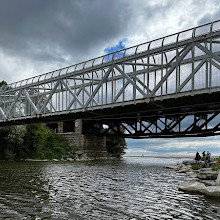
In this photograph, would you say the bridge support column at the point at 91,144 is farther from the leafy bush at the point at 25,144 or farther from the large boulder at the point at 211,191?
the large boulder at the point at 211,191

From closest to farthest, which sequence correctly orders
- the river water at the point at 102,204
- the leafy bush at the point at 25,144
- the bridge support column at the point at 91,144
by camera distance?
the river water at the point at 102,204, the leafy bush at the point at 25,144, the bridge support column at the point at 91,144

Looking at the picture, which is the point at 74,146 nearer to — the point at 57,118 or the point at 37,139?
the point at 37,139

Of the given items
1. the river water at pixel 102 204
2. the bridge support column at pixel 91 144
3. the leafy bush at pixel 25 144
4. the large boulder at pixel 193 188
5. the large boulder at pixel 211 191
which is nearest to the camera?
the river water at pixel 102 204

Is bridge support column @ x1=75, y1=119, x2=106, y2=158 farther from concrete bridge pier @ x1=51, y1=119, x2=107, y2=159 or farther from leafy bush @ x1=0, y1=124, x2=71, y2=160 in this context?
leafy bush @ x1=0, y1=124, x2=71, y2=160

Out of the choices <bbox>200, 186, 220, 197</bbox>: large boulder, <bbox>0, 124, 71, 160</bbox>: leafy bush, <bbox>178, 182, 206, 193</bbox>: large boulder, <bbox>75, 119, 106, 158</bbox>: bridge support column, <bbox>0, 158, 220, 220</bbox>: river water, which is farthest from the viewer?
<bbox>75, 119, 106, 158</bbox>: bridge support column

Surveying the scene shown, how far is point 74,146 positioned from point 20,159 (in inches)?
597

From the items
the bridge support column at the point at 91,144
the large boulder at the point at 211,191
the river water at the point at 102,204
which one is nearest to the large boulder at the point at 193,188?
the large boulder at the point at 211,191

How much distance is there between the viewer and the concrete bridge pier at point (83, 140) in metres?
63.5

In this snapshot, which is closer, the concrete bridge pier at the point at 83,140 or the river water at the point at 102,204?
the river water at the point at 102,204

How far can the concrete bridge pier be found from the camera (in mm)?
63500

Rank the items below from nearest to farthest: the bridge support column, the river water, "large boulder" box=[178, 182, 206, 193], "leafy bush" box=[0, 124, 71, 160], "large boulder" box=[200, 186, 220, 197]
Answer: the river water, "large boulder" box=[200, 186, 220, 197], "large boulder" box=[178, 182, 206, 193], "leafy bush" box=[0, 124, 71, 160], the bridge support column

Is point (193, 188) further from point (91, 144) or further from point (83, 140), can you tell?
point (91, 144)

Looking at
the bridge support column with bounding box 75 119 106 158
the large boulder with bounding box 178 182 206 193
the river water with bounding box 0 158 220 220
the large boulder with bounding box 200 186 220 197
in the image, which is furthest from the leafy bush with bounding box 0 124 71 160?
the large boulder with bounding box 200 186 220 197

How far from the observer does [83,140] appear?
63.5 metres
